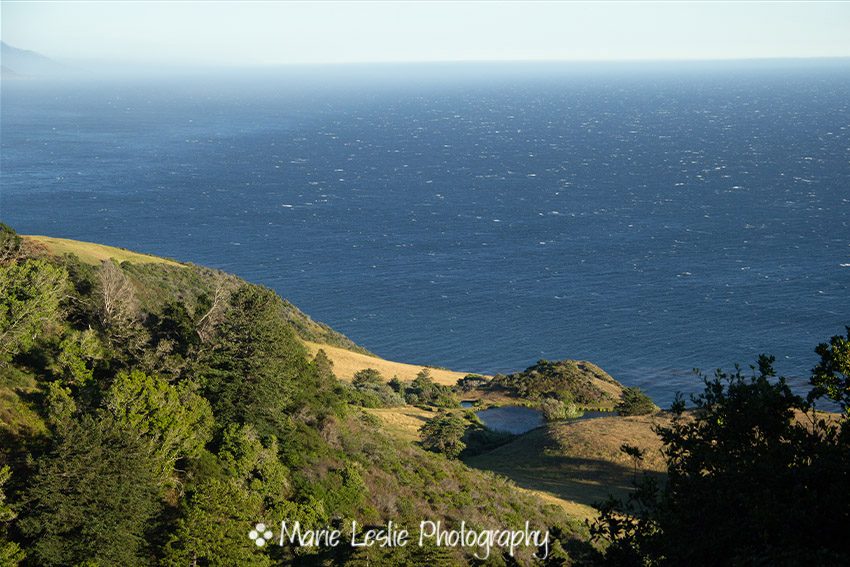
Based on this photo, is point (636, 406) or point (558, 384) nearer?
point (636, 406)

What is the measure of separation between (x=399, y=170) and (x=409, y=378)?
111 m

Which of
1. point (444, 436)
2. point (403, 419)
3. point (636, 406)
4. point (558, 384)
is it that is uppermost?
point (444, 436)

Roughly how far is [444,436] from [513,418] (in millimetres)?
13150

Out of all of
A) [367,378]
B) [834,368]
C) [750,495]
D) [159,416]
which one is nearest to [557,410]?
[367,378]

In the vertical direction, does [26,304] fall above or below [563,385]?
above

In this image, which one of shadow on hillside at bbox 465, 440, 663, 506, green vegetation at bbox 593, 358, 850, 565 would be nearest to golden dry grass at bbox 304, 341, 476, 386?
shadow on hillside at bbox 465, 440, 663, 506

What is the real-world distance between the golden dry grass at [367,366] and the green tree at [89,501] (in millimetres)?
36566

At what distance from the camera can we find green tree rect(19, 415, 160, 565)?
61.3 ft

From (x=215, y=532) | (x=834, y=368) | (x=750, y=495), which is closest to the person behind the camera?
(x=750, y=495)

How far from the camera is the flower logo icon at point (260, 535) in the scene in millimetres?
21047

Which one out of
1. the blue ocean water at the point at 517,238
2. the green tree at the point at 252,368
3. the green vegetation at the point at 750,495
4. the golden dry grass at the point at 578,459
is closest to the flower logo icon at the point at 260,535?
the green tree at the point at 252,368

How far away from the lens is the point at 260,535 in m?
21.4

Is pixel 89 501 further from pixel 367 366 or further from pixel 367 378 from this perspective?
pixel 367 366

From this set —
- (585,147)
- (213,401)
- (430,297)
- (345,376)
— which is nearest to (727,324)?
(430,297)
